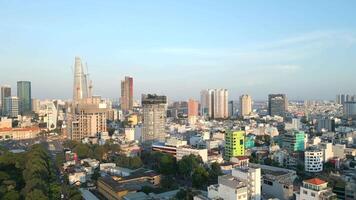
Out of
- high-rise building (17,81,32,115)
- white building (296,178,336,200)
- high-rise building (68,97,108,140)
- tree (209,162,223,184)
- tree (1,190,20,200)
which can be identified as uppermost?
high-rise building (17,81,32,115)

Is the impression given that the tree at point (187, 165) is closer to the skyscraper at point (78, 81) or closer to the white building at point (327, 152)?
the white building at point (327, 152)

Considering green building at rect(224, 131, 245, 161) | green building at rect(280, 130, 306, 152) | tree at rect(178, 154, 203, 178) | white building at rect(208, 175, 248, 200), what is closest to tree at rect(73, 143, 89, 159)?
tree at rect(178, 154, 203, 178)

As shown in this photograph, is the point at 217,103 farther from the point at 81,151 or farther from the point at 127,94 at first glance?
the point at 81,151

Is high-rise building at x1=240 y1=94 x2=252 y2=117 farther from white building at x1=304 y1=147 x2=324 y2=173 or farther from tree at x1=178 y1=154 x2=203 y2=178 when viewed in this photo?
tree at x1=178 y1=154 x2=203 y2=178

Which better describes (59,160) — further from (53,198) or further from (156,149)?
(53,198)

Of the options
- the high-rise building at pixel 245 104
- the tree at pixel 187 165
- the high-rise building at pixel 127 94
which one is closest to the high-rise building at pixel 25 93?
the high-rise building at pixel 127 94

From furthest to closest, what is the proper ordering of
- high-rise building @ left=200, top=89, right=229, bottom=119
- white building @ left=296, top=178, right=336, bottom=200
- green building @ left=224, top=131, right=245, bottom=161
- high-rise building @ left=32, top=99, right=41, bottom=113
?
high-rise building @ left=32, top=99, right=41, bottom=113 < high-rise building @ left=200, top=89, right=229, bottom=119 < green building @ left=224, top=131, right=245, bottom=161 < white building @ left=296, top=178, right=336, bottom=200

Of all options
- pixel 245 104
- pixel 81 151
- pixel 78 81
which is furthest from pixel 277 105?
pixel 81 151
